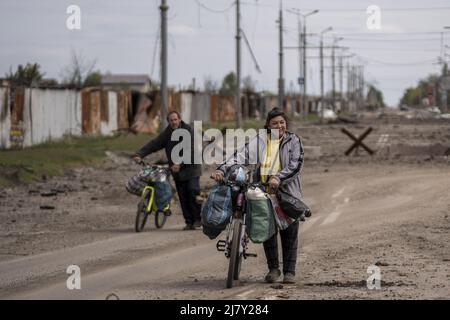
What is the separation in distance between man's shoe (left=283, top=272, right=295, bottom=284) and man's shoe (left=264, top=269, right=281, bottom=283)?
0.26 feet

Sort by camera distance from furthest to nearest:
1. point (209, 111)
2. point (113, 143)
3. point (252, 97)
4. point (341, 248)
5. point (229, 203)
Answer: point (252, 97) < point (209, 111) < point (113, 143) < point (341, 248) < point (229, 203)

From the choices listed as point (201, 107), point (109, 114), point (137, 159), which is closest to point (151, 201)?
point (137, 159)

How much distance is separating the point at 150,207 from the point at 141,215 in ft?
0.69

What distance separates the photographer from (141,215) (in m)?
17.2

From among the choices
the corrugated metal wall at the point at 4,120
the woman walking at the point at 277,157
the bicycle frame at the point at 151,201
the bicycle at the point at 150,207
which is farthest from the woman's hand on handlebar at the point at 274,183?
the corrugated metal wall at the point at 4,120

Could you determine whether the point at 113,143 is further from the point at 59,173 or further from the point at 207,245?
the point at 207,245

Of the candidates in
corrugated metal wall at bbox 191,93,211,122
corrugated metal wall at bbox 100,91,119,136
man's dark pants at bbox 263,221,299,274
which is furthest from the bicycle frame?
corrugated metal wall at bbox 191,93,211,122

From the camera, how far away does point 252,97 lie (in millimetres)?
91875

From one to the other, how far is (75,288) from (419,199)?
35.1 ft

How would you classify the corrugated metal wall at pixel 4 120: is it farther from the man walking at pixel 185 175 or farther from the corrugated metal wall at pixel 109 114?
the man walking at pixel 185 175

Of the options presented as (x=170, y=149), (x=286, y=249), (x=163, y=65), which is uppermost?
(x=163, y=65)

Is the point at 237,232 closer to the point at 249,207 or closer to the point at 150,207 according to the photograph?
the point at 249,207

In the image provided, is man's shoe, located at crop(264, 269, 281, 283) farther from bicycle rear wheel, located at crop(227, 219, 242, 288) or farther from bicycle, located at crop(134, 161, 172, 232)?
bicycle, located at crop(134, 161, 172, 232)
